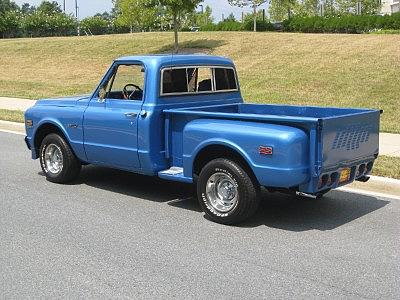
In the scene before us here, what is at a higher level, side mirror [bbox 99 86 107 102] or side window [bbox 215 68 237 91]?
side window [bbox 215 68 237 91]

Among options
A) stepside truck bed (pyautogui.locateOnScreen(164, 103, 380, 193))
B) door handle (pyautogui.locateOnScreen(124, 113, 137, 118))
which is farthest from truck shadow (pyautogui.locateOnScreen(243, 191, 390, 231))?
door handle (pyautogui.locateOnScreen(124, 113, 137, 118))

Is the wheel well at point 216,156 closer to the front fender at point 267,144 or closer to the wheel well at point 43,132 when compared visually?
the front fender at point 267,144

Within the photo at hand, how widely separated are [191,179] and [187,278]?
1960 millimetres

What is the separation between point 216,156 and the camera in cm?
657

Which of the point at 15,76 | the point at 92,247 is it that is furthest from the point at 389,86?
the point at 15,76

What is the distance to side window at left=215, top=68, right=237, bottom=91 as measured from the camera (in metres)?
7.89

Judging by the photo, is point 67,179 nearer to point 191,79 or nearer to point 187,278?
point 191,79

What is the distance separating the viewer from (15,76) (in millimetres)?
29391

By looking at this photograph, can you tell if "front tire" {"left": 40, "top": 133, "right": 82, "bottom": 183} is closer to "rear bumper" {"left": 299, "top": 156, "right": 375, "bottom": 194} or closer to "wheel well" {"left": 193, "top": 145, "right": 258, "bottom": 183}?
"wheel well" {"left": 193, "top": 145, "right": 258, "bottom": 183}

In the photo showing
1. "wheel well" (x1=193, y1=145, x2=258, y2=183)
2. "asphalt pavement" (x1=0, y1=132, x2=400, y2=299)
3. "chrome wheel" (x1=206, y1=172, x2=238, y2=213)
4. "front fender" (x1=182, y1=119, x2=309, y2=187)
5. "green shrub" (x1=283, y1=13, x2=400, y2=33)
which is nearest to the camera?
"asphalt pavement" (x1=0, y1=132, x2=400, y2=299)

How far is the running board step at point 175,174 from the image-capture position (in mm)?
6763

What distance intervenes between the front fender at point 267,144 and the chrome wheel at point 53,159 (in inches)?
107

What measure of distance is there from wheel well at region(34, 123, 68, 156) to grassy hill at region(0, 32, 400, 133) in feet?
22.6

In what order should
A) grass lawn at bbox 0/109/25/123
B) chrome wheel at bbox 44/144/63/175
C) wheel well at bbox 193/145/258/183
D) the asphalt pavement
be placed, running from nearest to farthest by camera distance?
1. the asphalt pavement
2. wheel well at bbox 193/145/258/183
3. chrome wheel at bbox 44/144/63/175
4. grass lawn at bbox 0/109/25/123
